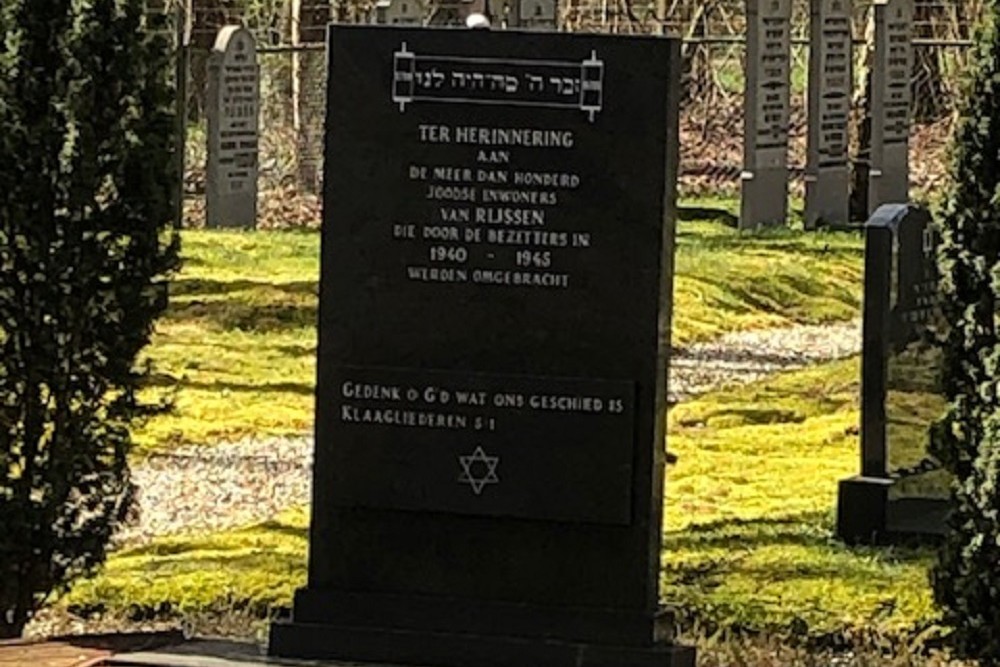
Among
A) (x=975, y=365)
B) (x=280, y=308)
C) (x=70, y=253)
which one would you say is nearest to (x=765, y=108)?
(x=280, y=308)

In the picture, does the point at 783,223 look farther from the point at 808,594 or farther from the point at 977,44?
the point at 977,44

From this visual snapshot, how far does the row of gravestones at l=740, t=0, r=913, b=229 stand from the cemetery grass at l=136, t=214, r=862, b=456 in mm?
592

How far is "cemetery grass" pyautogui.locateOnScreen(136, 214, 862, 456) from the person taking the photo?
1202 cm

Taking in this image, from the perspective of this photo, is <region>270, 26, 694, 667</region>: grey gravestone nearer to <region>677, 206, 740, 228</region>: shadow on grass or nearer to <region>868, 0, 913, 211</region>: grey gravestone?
<region>868, 0, 913, 211</region>: grey gravestone

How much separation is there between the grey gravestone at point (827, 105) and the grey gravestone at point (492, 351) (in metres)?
14.9

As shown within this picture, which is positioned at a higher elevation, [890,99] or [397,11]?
[397,11]

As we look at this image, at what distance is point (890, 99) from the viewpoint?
20.8 meters

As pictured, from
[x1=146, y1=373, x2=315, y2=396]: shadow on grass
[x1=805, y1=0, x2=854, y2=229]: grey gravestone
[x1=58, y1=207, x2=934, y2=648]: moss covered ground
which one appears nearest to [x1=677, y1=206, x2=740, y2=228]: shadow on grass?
[x1=805, y1=0, x2=854, y2=229]: grey gravestone

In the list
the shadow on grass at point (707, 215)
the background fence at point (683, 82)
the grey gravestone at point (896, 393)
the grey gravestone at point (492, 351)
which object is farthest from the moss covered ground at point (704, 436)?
the background fence at point (683, 82)

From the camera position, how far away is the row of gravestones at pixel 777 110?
1902cm

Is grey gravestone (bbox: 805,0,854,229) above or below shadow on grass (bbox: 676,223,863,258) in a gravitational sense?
above

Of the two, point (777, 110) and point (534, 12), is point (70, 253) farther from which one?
point (534, 12)

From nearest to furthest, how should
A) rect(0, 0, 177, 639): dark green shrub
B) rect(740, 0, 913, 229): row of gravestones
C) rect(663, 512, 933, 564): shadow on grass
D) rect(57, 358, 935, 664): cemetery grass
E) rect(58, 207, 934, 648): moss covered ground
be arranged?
rect(0, 0, 177, 639): dark green shrub
rect(57, 358, 935, 664): cemetery grass
rect(58, 207, 934, 648): moss covered ground
rect(663, 512, 933, 564): shadow on grass
rect(740, 0, 913, 229): row of gravestones

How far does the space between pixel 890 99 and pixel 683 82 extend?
13.2 ft
